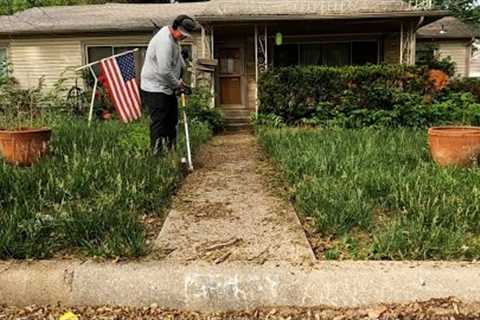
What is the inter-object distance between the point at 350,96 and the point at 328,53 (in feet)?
14.7

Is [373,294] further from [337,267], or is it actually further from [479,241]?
[479,241]

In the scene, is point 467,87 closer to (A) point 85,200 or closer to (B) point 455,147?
(B) point 455,147

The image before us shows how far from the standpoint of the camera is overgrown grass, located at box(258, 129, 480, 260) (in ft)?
10.1

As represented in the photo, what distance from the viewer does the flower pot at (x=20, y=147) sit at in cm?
530

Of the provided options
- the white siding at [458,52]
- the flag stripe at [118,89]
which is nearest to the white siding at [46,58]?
the flag stripe at [118,89]

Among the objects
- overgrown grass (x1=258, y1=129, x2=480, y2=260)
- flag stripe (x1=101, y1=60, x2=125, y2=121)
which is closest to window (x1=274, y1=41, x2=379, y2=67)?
flag stripe (x1=101, y1=60, x2=125, y2=121)

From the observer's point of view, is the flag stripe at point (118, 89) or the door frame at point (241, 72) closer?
the flag stripe at point (118, 89)

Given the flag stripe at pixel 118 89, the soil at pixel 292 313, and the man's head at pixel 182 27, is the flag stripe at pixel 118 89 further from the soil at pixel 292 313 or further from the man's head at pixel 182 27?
the soil at pixel 292 313

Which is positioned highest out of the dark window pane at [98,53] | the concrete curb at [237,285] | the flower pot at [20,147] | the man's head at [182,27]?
the dark window pane at [98,53]

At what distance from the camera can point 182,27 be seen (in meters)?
5.38

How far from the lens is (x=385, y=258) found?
302cm

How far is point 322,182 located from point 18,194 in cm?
270

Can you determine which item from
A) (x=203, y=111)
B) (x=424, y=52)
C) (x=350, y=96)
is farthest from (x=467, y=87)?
(x=203, y=111)

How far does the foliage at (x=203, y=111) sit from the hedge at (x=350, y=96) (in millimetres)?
1181
